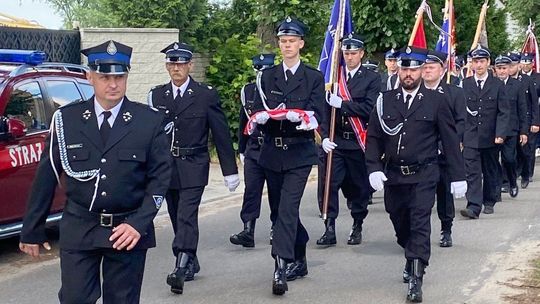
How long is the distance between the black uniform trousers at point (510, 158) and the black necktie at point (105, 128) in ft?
26.8

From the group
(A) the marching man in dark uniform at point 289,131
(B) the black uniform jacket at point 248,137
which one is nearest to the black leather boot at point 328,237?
(B) the black uniform jacket at point 248,137

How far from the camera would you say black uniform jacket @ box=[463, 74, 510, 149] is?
11523 mm

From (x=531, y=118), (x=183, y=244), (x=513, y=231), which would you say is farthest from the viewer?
(x=531, y=118)

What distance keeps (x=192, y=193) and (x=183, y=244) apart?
42cm

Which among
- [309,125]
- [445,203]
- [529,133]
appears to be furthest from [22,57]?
[529,133]

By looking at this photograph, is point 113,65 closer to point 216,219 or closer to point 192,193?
point 192,193

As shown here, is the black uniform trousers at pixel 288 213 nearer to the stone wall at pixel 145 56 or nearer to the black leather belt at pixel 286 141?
the black leather belt at pixel 286 141

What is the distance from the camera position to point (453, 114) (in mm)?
8797

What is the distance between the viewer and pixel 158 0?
16031 mm

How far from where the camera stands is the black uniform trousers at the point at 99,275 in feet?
16.0

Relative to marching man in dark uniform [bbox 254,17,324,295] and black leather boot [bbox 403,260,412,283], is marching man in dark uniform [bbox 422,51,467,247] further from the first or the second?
marching man in dark uniform [bbox 254,17,324,295]

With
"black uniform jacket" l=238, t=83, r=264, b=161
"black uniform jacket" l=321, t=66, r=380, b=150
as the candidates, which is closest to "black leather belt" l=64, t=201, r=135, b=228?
"black uniform jacket" l=238, t=83, r=264, b=161

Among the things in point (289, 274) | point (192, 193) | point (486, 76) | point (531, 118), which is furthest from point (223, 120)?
point (531, 118)

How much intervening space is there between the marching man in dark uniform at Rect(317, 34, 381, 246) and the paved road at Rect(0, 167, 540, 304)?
30 cm
